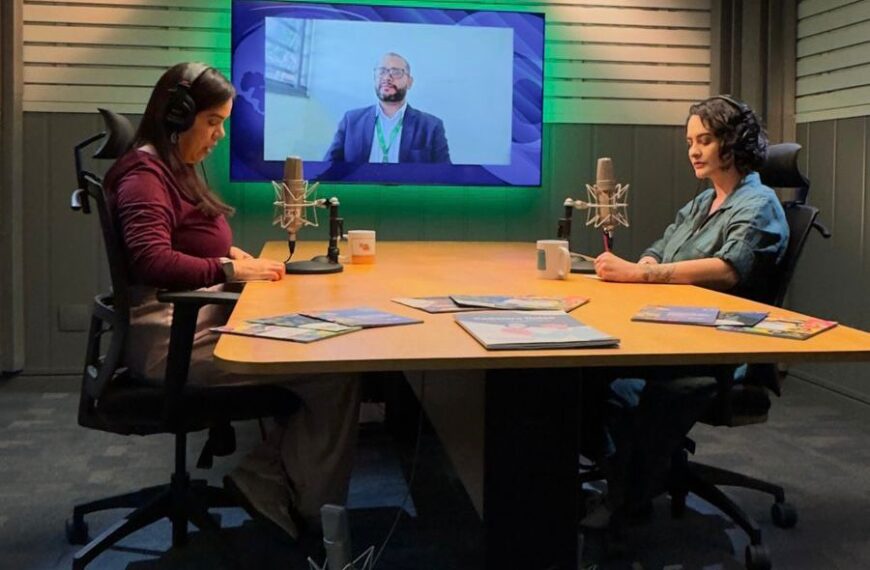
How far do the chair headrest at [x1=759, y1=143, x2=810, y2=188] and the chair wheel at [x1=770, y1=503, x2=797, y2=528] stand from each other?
0.93 metres

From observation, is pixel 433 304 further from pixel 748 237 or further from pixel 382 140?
pixel 382 140

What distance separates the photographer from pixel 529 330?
1601 millimetres

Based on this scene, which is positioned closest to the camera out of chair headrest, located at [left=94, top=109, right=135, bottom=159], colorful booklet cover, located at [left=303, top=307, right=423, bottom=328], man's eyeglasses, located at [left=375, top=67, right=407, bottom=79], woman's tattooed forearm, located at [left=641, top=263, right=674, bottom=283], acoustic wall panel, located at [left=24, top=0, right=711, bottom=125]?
colorful booklet cover, located at [left=303, top=307, right=423, bottom=328]

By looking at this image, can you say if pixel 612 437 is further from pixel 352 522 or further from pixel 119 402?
pixel 119 402

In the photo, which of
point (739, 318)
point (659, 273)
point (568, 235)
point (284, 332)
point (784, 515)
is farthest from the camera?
point (568, 235)

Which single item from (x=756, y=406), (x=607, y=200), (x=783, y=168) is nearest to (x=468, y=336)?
(x=756, y=406)

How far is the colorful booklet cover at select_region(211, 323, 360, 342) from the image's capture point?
1.54 metres

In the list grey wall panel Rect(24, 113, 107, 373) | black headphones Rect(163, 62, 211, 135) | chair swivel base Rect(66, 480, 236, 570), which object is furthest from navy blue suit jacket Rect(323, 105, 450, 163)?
chair swivel base Rect(66, 480, 236, 570)

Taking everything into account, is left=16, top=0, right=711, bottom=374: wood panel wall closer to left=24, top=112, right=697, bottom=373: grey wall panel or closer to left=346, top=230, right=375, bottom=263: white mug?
left=24, top=112, right=697, bottom=373: grey wall panel

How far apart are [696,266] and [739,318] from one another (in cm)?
66

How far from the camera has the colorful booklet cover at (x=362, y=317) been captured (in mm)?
1679

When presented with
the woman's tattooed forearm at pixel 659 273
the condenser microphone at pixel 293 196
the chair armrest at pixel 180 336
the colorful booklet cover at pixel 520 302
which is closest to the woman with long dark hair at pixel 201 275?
the chair armrest at pixel 180 336

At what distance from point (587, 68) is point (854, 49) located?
1242 mm

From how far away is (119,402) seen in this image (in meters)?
2.09
